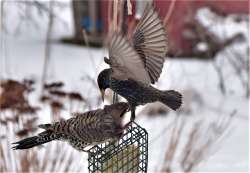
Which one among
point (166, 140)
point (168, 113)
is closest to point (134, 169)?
point (166, 140)

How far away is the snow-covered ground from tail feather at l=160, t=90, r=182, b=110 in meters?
1.76

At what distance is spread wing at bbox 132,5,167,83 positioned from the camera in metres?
2.00

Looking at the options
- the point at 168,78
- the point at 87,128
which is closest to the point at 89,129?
the point at 87,128

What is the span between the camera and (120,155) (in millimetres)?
2131

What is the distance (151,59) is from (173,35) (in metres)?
5.30

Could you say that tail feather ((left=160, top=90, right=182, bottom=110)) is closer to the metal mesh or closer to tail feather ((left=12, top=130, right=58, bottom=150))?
the metal mesh

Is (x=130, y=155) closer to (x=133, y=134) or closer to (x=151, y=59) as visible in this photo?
(x=133, y=134)

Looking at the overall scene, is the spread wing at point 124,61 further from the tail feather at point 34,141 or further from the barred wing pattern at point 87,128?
the tail feather at point 34,141

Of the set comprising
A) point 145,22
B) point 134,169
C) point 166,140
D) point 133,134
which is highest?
point 145,22

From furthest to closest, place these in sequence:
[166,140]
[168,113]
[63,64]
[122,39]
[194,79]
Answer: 1. [63,64]
2. [194,79]
3. [168,113]
4. [166,140]
5. [122,39]

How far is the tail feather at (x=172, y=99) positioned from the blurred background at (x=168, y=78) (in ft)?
4.13

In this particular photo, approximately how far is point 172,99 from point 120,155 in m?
0.43

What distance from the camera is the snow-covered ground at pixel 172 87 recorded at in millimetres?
4402

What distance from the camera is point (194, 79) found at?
20.5ft
